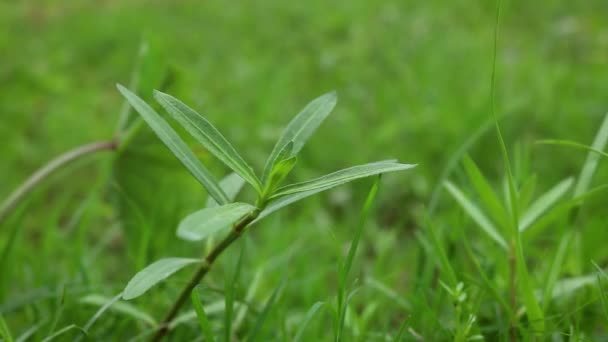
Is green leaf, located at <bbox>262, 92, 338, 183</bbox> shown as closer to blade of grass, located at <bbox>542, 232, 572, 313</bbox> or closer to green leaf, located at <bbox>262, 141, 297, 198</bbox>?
green leaf, located at <bbox>262, 141, 297, 198</bbox>

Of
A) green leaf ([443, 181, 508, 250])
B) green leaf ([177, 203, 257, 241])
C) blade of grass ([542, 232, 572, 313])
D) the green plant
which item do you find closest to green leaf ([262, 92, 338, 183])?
the green plant

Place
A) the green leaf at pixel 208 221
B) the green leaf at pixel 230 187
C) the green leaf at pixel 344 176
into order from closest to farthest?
1. the green leaf at pixel 208 221
2. the green leaf at pixel 344 176
3. the green leaf at pixel 230 187

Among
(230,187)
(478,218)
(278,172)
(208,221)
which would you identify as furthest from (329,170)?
(208,221)

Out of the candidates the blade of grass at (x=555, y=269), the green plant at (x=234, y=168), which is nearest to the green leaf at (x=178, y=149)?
the green plant at (x=234, y=168)

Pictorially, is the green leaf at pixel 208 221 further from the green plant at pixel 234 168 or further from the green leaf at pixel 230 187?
the green leaf at pixel 230 187

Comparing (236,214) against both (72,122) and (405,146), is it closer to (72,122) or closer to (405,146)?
(405,146)

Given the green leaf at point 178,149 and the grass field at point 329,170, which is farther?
the grass field at point 329,170

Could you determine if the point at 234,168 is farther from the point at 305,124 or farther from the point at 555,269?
the point at 555,269

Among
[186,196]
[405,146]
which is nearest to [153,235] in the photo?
[186,196]
